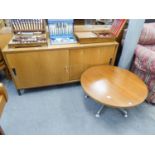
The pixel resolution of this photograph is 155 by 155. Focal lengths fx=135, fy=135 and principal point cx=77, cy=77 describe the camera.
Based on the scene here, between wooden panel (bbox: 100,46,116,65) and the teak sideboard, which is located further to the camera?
wooden panel (bbox: 100,46,116,65)

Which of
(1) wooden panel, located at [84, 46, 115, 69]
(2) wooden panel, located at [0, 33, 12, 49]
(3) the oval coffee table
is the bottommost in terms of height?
(3) the oval coffee table

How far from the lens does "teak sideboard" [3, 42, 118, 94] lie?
145cm

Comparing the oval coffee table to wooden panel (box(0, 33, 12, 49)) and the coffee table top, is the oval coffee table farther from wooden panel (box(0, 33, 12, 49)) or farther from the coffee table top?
wooden panel (box(0, 33, 12, 49))

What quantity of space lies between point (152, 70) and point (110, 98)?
0.63 m

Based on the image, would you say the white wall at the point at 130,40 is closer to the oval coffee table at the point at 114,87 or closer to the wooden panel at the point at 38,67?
the oval coffee table at the point at 114,87

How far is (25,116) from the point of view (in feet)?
4.95

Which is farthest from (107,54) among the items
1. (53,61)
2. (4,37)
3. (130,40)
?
(4,37)

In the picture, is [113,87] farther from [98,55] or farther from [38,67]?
[38,67]

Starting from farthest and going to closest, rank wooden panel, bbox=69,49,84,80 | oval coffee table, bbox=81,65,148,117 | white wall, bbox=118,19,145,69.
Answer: wooden panel, bbox=69,49,84,80, white wall, bbox=118,19,145,69, oval coffee table, bbox=81,65,148,117

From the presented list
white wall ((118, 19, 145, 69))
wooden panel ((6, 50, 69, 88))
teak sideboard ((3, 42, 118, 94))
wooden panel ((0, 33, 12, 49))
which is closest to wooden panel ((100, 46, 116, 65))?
teak sideboard ((3, 42, 118, 94))

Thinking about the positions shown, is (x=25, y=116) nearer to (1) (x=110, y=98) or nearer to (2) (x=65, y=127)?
(2) (x=65, y=127)

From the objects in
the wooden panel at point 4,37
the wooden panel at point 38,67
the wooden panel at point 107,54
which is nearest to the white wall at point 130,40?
the wooden panel at point 107,54
